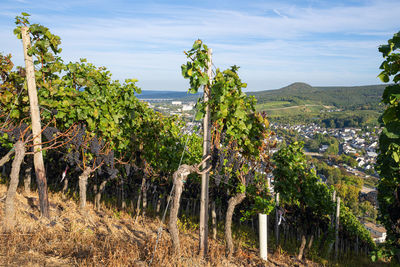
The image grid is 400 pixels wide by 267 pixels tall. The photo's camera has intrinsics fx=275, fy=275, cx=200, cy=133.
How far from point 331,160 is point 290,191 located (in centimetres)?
10859

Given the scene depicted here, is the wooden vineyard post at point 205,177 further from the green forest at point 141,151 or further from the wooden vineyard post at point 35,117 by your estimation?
the wooden vineyard post at point 35,117

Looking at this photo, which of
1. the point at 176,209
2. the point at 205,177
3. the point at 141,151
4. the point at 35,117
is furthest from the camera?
the point at 141,151

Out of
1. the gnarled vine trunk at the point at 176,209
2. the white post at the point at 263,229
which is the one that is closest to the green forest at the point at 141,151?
the gnarled vine trunk at the point at 176,209

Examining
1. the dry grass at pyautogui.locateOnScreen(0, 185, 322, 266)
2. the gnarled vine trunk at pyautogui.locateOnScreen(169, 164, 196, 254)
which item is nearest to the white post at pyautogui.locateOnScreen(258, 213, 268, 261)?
the dry grass at pyautogui.locateOnScreen(0, 185, 322, 266)

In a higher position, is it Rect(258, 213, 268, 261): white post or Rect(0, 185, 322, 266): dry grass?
Rect(0, 185, 322, 266): dry grass

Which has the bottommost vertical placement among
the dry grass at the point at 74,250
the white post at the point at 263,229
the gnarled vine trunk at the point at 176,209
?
the white post at the point at 263,229

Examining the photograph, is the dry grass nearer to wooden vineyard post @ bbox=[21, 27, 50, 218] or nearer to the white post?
the white post

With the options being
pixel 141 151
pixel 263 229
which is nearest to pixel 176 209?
pixel 263 229

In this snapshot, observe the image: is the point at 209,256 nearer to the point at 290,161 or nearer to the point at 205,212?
the point at 205,212

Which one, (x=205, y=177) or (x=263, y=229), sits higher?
(x=205, y=177)

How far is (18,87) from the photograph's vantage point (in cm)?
908

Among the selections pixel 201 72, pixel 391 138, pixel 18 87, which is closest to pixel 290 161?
pixel 201 72

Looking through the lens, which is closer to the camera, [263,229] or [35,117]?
[35,117]

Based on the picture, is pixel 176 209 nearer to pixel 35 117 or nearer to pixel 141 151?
pixel 35 117
